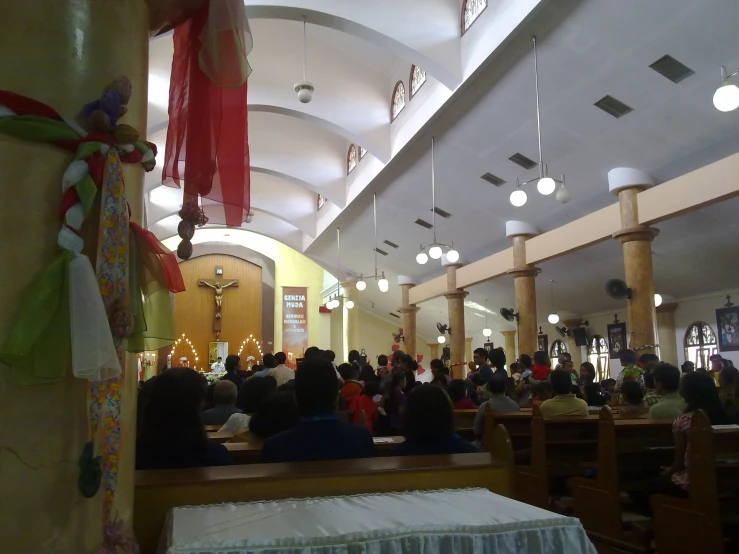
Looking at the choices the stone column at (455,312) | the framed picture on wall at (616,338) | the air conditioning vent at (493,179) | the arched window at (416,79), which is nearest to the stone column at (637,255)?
the air conditioning vent at (493,179)

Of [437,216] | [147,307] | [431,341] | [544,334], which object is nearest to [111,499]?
[147,307]

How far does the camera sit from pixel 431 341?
2352 centimetres

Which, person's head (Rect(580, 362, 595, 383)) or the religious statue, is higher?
the religious statue

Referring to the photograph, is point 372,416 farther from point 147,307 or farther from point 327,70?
point 327,70

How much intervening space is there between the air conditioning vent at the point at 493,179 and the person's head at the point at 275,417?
25.2 ft

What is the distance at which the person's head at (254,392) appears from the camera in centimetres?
473

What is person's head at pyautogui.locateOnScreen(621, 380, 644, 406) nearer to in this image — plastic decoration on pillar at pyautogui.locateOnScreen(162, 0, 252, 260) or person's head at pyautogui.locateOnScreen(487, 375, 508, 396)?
person's head at pyautogui.locateOnScreen(487, 375, 508, 396)

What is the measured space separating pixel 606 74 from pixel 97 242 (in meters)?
6.97

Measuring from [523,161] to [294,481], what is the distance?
8369mm

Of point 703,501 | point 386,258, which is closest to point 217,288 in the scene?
point 386,258

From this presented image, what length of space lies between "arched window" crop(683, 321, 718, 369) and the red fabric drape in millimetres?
12720

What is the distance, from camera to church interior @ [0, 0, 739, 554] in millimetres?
1506

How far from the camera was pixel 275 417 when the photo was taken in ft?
11.4

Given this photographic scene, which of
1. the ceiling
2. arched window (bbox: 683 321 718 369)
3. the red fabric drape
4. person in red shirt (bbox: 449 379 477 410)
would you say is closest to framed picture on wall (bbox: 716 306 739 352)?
arched window (bbox: 683 321 718 369)
